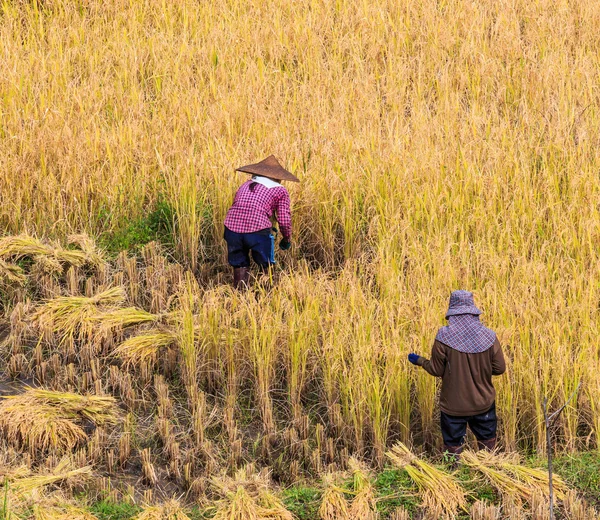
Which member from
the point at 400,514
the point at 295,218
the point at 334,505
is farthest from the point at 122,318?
the point at 400,514

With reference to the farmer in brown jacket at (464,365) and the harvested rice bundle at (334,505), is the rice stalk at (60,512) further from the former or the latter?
the farmer in brown jacket at (464,365)

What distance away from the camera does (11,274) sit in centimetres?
651

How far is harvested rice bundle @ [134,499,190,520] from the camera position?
449 cm

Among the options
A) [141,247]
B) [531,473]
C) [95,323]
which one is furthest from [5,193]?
[531,473]

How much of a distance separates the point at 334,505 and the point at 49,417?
171cm

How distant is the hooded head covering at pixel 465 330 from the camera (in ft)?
16.5

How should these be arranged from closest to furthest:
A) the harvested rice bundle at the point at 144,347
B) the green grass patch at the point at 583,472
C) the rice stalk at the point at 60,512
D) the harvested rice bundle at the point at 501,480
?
the rice stalk at the point at 60,512 < the harvested rice bundle at the point at 501,480 < the green grass patch at the point at 583,472 < the harvested rice bundle at the point at 144,347

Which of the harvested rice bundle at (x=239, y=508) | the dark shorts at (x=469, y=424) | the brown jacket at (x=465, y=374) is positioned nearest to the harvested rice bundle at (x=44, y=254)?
the harvested rice bundle at (x=239, y=508)

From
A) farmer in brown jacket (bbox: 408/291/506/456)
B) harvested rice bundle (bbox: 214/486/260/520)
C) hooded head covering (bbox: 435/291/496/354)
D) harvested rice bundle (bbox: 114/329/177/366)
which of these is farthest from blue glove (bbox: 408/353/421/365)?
harvested rice bundle (bbox: 114/329/177/366)

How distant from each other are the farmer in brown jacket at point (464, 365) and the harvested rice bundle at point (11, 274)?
2.88 m

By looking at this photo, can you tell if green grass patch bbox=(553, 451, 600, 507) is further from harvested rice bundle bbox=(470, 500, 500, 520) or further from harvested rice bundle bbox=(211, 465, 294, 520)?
harvested rice bundle bbox=(211, 465, 294, 520)

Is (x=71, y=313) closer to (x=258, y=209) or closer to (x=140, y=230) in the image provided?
(x=140, y=230)

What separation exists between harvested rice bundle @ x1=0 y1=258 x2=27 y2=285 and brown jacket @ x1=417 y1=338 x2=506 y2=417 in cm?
292

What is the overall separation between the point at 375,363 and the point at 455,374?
0.58 meters
